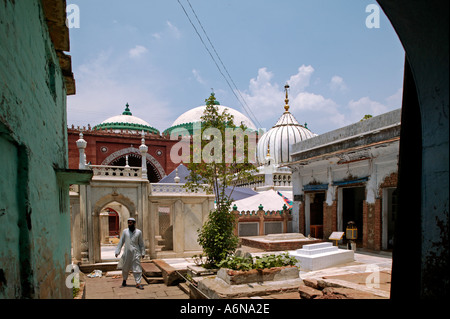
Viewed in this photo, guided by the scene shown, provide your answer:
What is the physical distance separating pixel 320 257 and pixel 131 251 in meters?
5.18

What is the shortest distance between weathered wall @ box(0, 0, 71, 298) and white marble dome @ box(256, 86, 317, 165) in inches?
740

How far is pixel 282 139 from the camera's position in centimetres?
2245

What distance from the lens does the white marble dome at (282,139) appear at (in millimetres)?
22250

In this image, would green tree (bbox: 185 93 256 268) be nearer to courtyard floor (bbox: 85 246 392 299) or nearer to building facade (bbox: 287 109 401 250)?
courtyard floor (bbox: 85 246 392 299)

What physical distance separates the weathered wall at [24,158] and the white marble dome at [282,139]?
18.8 meters

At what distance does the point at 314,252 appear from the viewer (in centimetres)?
885

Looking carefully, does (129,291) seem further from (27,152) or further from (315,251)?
(27,152)

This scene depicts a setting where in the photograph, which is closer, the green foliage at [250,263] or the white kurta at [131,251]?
the green foliage at [250,263]

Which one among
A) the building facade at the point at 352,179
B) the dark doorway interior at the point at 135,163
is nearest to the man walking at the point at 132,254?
the building facade at the point at 352,179

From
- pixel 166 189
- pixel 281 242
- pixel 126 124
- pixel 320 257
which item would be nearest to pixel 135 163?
pixel 126 124

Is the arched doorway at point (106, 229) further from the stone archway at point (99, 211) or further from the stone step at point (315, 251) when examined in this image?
the stone step at point (315, 251)
